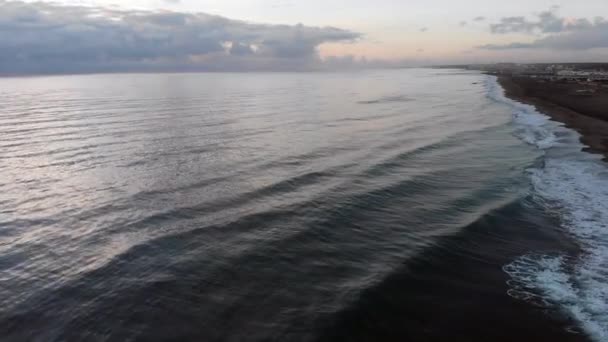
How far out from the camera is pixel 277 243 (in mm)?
14469

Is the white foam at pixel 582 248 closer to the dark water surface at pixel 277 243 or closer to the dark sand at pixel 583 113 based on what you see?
the dark water surface at pixel 277 243

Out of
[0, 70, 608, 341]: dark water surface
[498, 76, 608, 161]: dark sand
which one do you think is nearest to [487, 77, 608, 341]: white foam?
[0, 70, 608, 341]: dark water surface

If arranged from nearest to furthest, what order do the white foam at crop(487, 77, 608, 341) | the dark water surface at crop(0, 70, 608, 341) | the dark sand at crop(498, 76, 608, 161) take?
the dark water surface at crop(0, 70, 608, 341) < the white foam at crop(487, 77, 608, 341) < the dark sand at crop(498, 76, 608, 161)

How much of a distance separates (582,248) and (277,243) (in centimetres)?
958

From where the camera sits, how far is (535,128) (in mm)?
39469

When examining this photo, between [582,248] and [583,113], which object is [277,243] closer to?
[582,248]

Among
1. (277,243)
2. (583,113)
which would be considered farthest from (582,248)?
(583,113)

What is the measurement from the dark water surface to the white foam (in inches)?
5.7

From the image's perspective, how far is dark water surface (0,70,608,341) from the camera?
32.6ft

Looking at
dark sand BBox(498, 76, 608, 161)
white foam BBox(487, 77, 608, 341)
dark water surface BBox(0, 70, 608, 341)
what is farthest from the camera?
dark sand BBox(498, 76, 608, 161)

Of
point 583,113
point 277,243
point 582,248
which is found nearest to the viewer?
point 582,248

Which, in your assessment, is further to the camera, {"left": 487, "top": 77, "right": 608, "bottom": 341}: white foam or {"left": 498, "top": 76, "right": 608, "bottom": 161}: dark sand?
{"left": 498, "top": 76, "right": 608, "bottom": 161}: dark sand

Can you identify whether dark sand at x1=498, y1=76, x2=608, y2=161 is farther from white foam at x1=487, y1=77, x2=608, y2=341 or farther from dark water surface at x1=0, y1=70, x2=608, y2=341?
dark water surface at x1=0, y1=70, x2=608, y2=341

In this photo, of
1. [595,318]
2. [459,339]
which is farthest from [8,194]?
[595,318]
